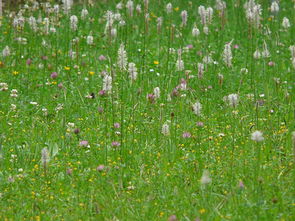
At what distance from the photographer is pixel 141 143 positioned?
499cm

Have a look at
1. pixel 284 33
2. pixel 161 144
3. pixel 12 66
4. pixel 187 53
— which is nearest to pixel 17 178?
pixel 161 144

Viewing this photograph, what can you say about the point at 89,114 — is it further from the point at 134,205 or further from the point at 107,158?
the point at 134,205

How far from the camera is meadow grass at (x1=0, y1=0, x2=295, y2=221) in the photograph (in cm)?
386

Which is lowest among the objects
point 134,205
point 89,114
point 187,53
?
point 134,205

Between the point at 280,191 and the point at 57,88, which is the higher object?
the point at 57,88

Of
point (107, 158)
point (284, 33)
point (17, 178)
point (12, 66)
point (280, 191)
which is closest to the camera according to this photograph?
point (280, 191)

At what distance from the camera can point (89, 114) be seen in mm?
5680

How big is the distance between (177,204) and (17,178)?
1.21 m

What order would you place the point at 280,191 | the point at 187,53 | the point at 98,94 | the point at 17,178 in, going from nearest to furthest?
the point at 280,191 < the point at 17,178 < the point at 98,94 < the point at 187,53

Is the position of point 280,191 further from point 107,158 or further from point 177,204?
point 107,158

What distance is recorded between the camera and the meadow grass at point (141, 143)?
386 centimetres

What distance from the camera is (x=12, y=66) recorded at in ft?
23.0

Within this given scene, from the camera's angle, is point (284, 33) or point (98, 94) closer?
point (98, 94)

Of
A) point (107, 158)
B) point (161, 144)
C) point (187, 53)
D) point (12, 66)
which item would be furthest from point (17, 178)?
point (187, 53)
